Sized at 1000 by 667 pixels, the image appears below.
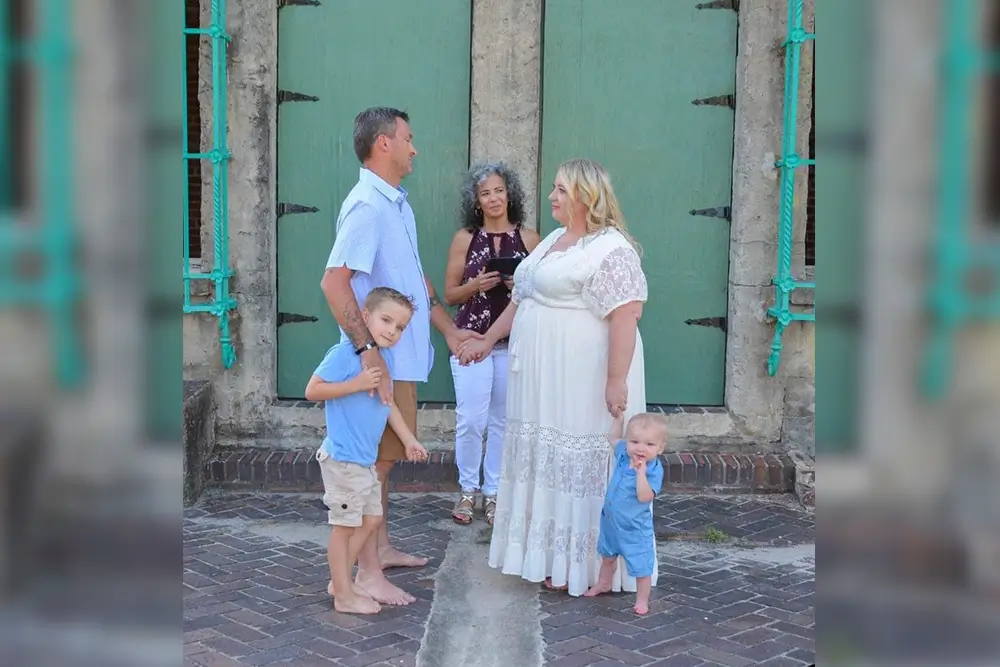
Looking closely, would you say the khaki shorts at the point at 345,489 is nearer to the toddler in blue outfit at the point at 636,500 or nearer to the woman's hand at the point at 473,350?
the toddler in blue outfit at the point at 636,500

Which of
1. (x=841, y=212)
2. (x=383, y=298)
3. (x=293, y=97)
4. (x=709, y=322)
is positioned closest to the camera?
(x=841, y=212)

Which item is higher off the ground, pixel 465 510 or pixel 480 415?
pixel 480 415

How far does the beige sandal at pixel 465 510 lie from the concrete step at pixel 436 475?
1.48 feet

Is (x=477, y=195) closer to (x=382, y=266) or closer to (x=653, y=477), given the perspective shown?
(x=382, y=266)

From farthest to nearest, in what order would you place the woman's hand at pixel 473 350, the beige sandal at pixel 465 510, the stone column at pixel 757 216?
the stone column at pixel 757 216, the beige sandal at pixel 465 510, the woman's hand at pixel 473 350

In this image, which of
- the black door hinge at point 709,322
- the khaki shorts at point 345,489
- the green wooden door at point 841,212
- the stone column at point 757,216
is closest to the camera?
the green wooden door at point 841,212

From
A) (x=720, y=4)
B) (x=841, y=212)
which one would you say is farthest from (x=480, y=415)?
(x=841, y=212)

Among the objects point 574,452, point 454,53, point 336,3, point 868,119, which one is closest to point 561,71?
point 454,53

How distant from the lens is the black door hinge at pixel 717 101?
5852mm

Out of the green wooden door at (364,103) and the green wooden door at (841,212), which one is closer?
the green wooden door at (841,212)

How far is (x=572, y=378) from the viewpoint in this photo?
163 inches

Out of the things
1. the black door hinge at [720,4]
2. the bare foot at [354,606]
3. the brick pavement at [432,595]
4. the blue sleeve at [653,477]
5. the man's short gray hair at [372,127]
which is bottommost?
the brick pavement at [432,595]

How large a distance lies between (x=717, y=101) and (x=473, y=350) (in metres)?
2.17

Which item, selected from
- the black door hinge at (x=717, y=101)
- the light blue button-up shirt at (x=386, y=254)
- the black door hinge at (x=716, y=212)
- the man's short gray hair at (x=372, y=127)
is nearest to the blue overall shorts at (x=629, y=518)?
the light blue button-up shirt at (x=386, y=254)
